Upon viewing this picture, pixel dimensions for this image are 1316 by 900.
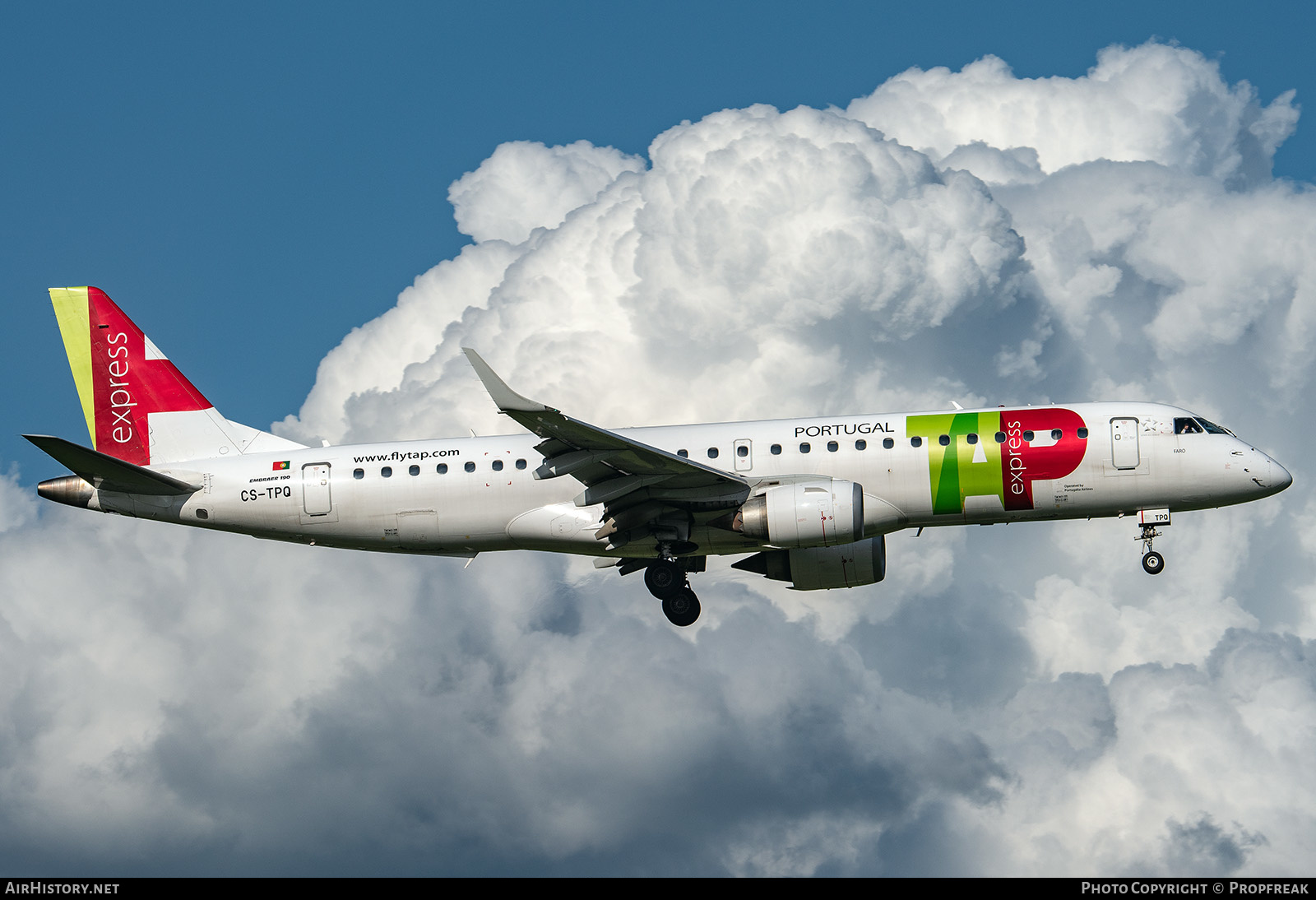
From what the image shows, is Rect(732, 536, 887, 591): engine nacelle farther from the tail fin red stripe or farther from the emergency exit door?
the tail fin red stripe

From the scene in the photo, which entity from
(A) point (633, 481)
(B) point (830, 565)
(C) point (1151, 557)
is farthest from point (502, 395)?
(C) point (1151, 557)

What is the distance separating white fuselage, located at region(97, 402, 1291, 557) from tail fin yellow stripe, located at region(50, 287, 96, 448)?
465 centimetres

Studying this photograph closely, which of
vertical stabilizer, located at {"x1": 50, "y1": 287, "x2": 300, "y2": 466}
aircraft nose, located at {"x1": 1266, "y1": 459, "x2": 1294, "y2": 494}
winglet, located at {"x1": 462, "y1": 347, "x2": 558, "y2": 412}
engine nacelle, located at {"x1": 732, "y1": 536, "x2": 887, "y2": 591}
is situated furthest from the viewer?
vertical stabilizer, located at {"x1": 50, "y1": 287, "x2": 300, "y2": 466}

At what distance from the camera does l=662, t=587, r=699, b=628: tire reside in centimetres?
3956

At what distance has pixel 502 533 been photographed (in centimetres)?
3972

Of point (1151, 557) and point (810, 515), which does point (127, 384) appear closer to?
point (810, 515)

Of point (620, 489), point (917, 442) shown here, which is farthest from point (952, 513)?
point (620, 489)

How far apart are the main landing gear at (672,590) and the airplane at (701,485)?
2.0 inches

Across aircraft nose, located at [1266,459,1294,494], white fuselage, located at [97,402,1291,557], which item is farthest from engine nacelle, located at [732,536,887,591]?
aircraft nose, located at [1266,459,1294,494]
